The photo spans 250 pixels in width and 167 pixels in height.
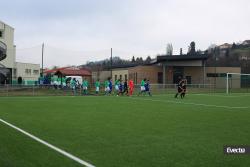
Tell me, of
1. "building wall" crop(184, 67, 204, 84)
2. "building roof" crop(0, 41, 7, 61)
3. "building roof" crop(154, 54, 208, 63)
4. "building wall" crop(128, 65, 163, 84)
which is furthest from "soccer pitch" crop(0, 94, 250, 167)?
"building wall" crop(184, 67, 204, 84)

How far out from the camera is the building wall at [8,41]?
53.4 meters

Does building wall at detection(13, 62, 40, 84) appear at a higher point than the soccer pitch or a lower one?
higher

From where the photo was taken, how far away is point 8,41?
5434 cm

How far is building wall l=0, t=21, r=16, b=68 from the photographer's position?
53438mm

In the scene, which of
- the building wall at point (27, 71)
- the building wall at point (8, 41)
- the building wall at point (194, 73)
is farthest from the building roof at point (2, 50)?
the building wall at point (194, 73)

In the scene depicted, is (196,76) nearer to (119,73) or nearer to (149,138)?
(119,73)

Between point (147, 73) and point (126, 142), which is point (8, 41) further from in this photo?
point (126, 142)

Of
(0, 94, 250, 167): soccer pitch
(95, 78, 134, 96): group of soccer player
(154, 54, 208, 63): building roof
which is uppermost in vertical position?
(154, 54, 208, 63): building roof

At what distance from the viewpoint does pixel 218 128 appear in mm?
A: 11508

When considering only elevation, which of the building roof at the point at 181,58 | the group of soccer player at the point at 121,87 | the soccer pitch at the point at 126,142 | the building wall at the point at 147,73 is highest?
the building roof at the point at 181,58

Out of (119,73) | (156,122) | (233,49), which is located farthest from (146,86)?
(233,49)

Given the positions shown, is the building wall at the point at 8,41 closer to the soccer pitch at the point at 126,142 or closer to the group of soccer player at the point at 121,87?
the group of soccer player at the point at 121,87

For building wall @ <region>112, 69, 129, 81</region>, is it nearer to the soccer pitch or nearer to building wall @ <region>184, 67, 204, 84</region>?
building wall @ <region>184, 67, 204, 84</region>

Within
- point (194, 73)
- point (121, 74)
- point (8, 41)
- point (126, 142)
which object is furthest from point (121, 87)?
point (121, 74)
